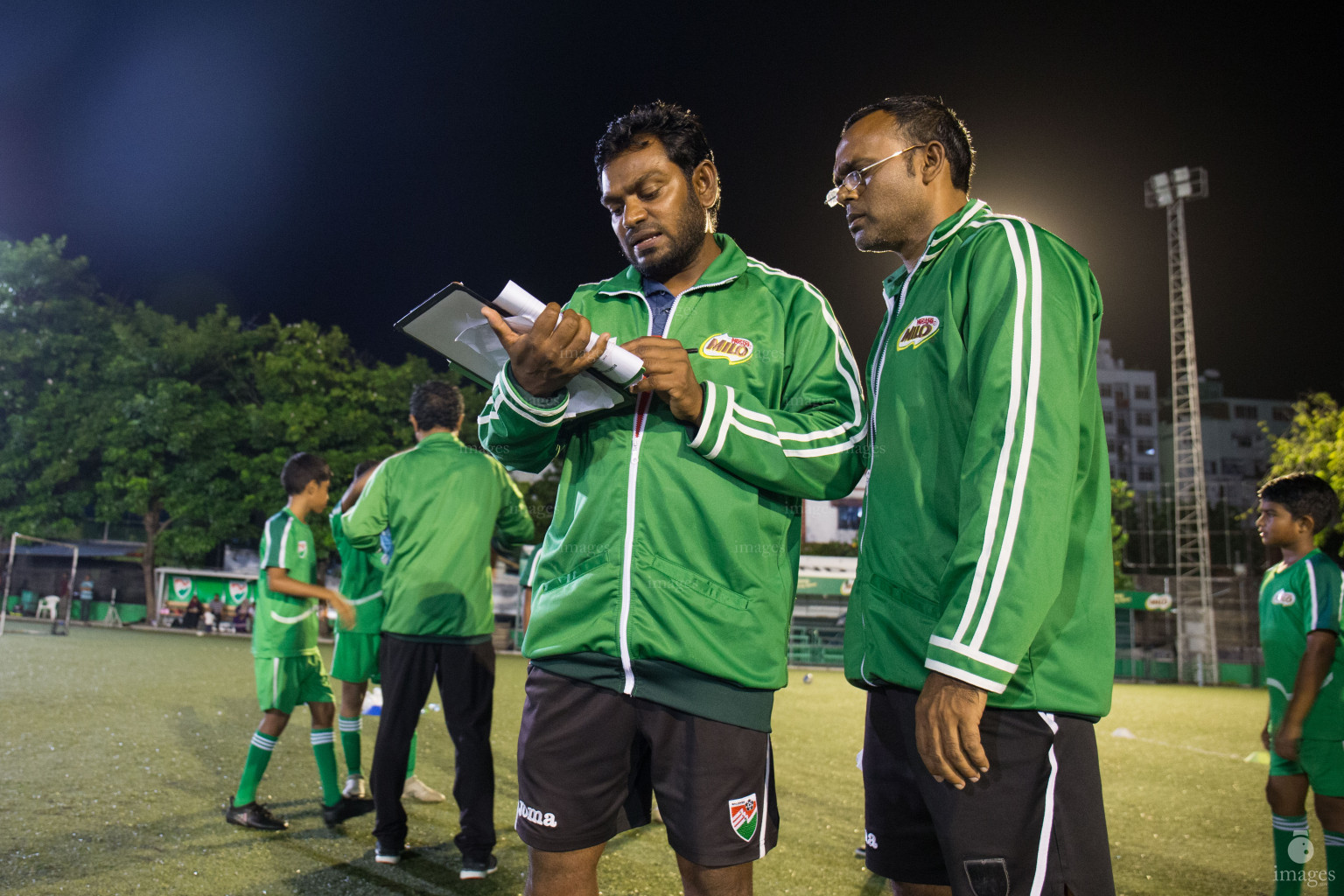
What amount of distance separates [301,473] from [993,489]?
5708mm

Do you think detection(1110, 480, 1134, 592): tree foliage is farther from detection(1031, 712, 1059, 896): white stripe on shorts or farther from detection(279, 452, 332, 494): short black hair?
detection(1031, 712, 1059, 896): white stripe on shorts

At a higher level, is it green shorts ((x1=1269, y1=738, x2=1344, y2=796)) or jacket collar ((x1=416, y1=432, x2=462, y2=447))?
jacket collar ((x1=416, y1=432, x2=462, y2=447))

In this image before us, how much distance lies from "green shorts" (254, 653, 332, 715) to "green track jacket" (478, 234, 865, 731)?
13.6 feet

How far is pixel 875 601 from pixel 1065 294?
823mm

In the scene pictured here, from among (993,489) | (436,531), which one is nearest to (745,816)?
(993,489)

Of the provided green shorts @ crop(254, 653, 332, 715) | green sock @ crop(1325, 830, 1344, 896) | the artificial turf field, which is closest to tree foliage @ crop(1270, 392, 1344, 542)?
the artificial turf field

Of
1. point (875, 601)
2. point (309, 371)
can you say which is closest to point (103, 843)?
point (875, 601)

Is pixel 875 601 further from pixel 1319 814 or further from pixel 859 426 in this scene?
pixel 1319 814

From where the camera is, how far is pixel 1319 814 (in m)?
4.37

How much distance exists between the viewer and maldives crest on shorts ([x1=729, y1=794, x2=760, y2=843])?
2076 millimetres

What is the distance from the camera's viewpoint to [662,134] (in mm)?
2594

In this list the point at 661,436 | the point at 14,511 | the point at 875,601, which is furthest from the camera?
the point at 14,511

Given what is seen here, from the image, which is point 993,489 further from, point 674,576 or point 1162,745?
point 1162,745

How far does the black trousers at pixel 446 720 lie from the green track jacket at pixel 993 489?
3018 millimetres
